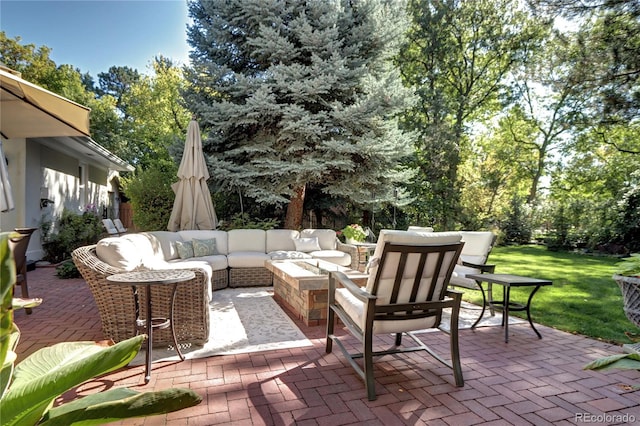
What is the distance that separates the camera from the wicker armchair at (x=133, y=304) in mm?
3256

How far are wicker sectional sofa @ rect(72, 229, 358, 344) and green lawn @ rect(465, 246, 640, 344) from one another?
296cm

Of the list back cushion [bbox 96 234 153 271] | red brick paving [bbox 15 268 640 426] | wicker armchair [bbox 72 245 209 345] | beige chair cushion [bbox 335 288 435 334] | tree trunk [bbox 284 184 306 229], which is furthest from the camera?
tree trunk [bbox 284 184 306 229]

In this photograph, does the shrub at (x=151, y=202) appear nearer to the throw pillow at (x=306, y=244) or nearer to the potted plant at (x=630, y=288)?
the throw pillow at (x=306, y=244)

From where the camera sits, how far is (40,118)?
496cm

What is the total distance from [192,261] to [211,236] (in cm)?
107

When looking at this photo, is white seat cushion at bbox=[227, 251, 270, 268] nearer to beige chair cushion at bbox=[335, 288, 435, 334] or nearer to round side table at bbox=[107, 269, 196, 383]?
round side table at bbox=[107, 269, 196, 383]

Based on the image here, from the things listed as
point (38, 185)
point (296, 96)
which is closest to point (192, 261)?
point (296, 96)

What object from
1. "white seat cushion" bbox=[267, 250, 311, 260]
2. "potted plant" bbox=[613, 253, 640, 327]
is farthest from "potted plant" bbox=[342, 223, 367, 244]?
"potted plant" bbox=[613, 253, 640, 327]

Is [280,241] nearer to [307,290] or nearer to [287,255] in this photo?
[287,255]

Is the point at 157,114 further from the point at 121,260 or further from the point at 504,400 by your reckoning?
the point at 504,400

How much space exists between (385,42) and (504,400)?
847 cm

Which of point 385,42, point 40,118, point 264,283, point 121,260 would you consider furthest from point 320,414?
point 385,42

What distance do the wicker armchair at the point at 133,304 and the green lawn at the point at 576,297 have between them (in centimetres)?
371

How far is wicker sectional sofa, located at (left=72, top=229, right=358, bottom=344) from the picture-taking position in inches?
129
